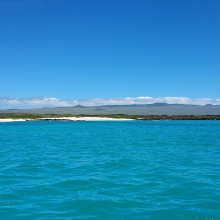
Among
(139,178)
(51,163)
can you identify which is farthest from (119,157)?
(139,178)

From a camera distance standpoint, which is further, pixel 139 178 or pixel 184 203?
pixel 139 178

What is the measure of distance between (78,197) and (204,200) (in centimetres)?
531

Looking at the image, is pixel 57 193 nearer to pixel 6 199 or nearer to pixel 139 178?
pixel 6 199

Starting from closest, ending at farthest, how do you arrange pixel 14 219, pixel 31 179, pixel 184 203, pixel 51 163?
pixel 14 219 → pixel 184 203 → pixel 31 179 → pixel 51 163

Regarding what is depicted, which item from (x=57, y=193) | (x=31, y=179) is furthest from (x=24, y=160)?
(x=57, y=193)

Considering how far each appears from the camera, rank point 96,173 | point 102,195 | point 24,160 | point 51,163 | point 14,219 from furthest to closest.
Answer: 1. point 24,160
2. point 51,163
3. point 96,173
4. point 102,195
5. point 14,219

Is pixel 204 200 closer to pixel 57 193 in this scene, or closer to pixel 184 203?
pixel 184 203

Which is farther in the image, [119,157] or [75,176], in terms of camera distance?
[119,157]

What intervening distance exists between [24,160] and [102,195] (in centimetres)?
1104

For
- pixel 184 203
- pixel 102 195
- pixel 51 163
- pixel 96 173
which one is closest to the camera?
pixel 184 203

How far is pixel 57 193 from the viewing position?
12328 mm

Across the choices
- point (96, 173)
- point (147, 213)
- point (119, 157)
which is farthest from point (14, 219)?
point (119, 157)

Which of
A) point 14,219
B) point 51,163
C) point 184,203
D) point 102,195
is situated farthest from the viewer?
point 51,163

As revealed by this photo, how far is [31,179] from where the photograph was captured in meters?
15.1
